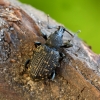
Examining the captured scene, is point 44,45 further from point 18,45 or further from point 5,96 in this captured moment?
point 5,96

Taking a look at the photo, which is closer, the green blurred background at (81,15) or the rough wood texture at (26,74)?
the rough wood texture at (26,74)

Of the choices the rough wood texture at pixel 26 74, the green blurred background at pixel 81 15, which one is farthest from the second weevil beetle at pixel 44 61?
the green blurred background at pixel 81 15

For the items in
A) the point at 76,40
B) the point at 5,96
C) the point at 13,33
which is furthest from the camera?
the point at 76,40

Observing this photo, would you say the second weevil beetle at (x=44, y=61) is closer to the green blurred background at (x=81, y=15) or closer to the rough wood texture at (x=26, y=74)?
the rough wood texture at (x=26, y=74)

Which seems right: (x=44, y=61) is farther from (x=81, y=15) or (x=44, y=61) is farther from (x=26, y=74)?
(x=81, y=15)

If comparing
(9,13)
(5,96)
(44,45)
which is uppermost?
(9,13)

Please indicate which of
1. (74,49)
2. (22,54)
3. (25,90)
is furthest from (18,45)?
(74,49)

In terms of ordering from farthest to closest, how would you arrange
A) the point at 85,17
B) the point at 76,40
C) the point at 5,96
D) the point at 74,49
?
the point at 85,17 < the point at 76,40 < the point at 74,49 < the point at 5,96
